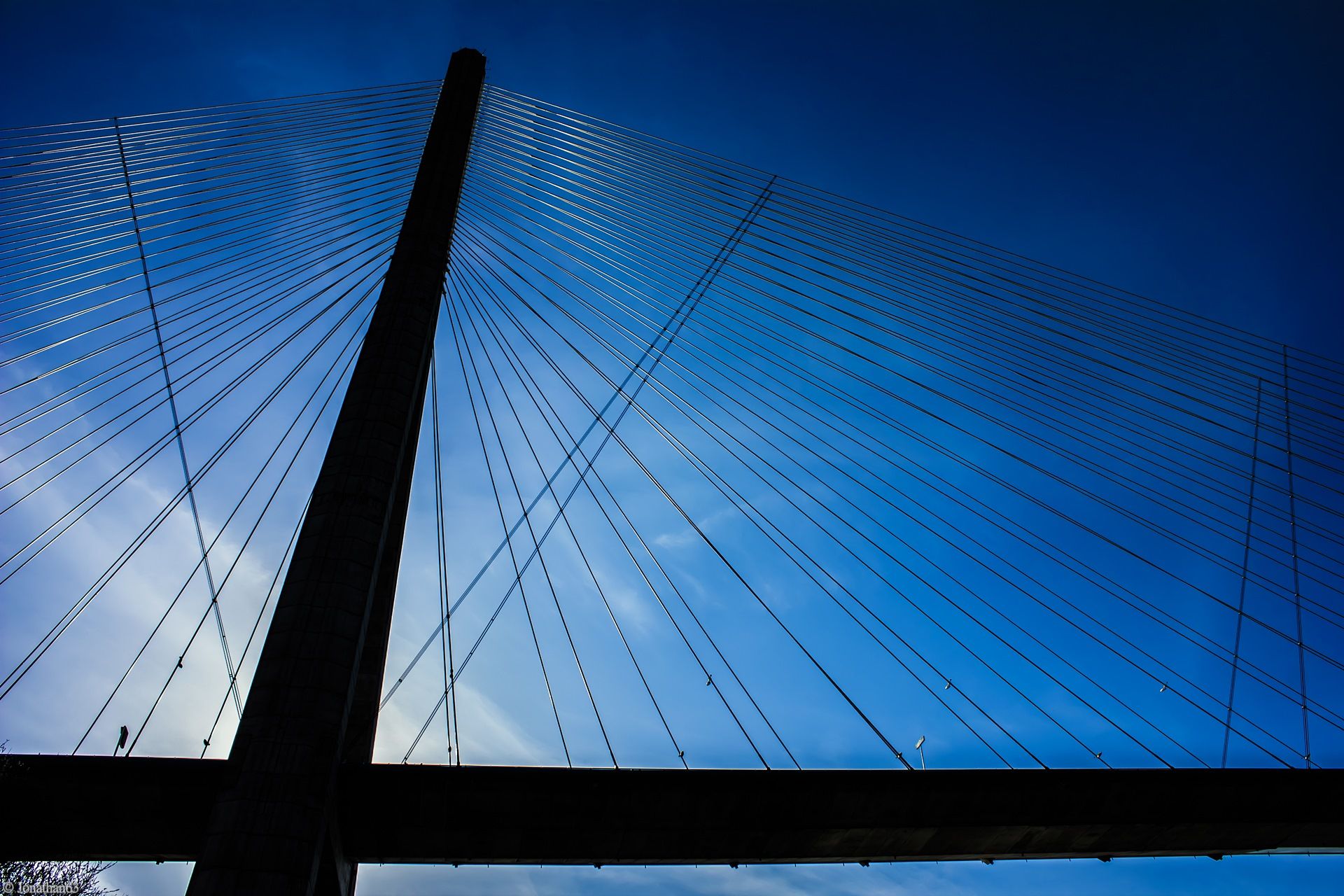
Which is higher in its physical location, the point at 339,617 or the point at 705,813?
the point at 339,617

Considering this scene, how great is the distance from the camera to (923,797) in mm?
16109

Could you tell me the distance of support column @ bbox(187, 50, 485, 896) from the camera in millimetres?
11789

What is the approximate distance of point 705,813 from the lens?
15.3 metres

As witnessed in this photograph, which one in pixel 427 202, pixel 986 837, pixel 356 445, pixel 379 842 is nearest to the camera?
pixel 379 842

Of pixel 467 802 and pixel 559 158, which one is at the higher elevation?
pixel 559 158

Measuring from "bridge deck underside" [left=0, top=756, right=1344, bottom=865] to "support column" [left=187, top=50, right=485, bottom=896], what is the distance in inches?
30.8

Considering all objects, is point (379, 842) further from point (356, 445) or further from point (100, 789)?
point (356, 445)

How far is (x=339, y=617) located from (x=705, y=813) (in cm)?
721

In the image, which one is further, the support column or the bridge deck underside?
the bridge deck underside

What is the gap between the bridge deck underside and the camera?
13938 millimetres

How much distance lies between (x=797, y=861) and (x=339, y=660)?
945 centimetres

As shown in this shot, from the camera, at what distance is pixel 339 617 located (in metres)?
13.6

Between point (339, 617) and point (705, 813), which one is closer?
point (339, 617)

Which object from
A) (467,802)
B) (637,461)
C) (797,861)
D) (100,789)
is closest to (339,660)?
(467,802)
